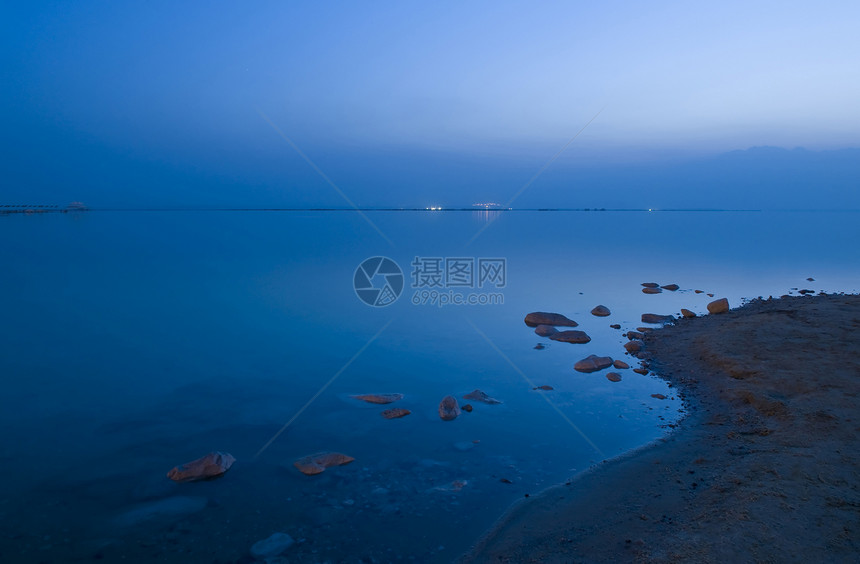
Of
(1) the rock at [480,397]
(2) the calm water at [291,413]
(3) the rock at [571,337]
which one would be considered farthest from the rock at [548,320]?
(1) the rock at [480,397]

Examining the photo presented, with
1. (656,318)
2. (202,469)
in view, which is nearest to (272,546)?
(202,469)

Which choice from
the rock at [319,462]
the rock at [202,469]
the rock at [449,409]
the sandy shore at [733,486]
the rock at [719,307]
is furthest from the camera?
the rock at [719,307]

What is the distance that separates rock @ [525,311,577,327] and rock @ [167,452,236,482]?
10.1m

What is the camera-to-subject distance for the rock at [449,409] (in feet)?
27.4

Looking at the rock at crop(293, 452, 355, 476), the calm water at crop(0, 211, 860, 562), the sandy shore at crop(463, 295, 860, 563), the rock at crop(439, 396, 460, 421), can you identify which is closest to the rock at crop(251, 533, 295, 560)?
the calm water at crop(0, 211, 860, 562)

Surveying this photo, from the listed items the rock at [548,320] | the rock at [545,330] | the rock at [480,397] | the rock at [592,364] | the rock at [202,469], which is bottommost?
the rock at [202,469]

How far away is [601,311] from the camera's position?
15828mm

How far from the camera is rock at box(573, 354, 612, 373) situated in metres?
10.7

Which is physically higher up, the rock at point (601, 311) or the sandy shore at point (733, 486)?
the rock at point (601, 311)

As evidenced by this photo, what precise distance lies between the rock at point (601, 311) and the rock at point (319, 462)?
36.8 ft

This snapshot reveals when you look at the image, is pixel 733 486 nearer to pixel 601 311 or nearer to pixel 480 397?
pixel 480 397

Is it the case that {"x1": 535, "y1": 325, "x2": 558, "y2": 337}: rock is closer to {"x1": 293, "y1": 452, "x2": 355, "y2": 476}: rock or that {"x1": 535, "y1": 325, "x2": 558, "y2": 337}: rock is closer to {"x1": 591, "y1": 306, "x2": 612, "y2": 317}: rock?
{"x1": 591, "y1": 306, "x2": 612, "y2": 317}: rock

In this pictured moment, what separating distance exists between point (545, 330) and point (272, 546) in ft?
32.9

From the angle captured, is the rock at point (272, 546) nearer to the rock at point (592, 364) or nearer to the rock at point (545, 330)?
the rock at point (592, 364)
